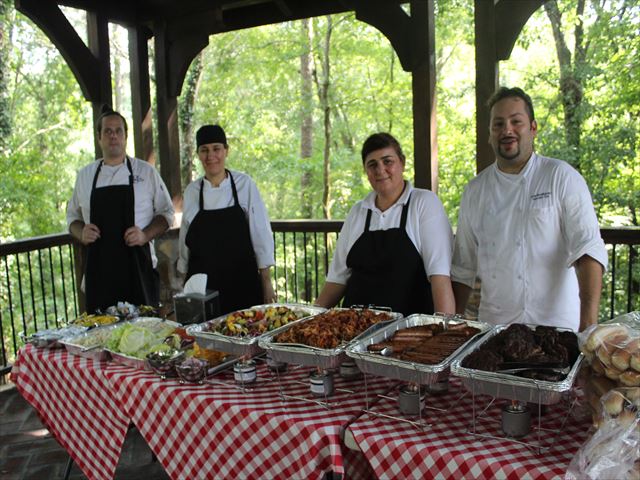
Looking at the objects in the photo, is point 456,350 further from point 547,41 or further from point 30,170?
point 30,170

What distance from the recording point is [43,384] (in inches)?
92.7

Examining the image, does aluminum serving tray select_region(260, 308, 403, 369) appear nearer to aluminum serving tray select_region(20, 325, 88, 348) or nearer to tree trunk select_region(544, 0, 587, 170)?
aluminum serving tray select_region(20, 325, 88, 348)

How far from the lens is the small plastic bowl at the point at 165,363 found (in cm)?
195

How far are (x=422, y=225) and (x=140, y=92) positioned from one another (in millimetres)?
3410

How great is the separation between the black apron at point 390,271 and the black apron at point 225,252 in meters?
0.87

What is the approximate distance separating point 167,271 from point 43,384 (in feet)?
8.52

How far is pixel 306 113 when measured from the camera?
1212 centimetres

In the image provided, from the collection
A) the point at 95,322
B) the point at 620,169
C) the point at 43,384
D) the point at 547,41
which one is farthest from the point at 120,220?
the point at 547,41

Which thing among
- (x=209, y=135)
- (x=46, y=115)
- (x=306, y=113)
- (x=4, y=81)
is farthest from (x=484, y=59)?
(x=46, y=115)

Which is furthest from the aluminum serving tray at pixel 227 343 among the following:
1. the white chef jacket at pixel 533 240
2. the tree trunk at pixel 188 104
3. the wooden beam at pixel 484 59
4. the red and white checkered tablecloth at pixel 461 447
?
the tree trunk at pixel 188 104

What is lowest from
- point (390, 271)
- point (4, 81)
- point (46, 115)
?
point (390, 271)

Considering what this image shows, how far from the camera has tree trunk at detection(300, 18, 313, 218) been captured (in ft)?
38.2

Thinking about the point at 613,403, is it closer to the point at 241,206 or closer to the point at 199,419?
the point at 199,419

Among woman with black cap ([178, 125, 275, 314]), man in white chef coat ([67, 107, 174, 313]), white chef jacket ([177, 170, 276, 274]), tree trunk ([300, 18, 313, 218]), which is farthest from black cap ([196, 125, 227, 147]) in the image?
tree trunk ([300, 18, 313, 218])
